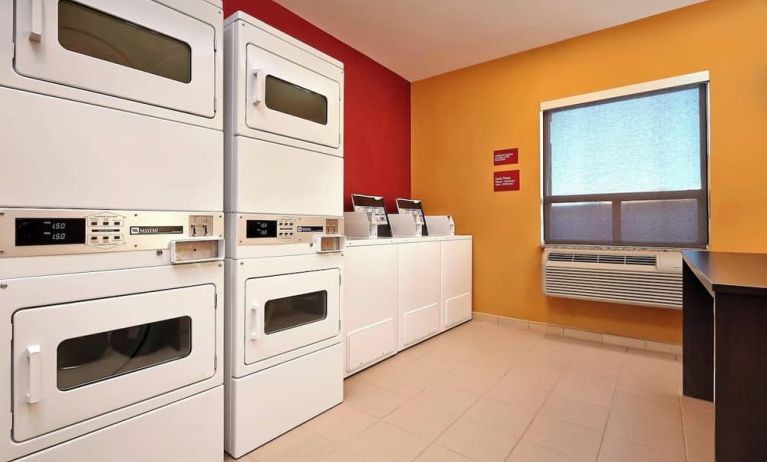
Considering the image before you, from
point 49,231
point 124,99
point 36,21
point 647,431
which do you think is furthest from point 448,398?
point 36,21

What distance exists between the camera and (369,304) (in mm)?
2623

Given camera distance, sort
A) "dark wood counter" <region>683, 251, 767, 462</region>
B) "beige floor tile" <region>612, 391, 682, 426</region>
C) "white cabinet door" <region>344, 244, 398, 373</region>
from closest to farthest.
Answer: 1. "dark wood counter" <region>683, 251, 767, 462</region>
2. "beige floor tile" <region>612, 391, 682, 426</region>
3. "white cabinet door" <region>344, 244, 398, 373</region>

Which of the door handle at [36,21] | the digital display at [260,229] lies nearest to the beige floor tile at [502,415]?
the digital display at [260,229]

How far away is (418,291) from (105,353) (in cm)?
227

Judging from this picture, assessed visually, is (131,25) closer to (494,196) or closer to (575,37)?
(494,196)

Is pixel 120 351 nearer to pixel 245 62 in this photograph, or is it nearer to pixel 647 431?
pixel 245 62

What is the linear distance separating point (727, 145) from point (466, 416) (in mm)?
2780

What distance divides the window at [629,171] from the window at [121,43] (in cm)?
317

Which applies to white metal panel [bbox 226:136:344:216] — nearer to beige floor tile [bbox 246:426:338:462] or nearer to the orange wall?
beige floor tile [bbox 246:426:338:462]

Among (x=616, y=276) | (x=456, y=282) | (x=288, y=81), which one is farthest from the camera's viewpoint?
(x=456, y=282)

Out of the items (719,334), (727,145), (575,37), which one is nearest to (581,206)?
(727,145)

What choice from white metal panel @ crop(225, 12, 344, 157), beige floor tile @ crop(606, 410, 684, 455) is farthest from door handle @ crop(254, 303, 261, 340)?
beige floor tile @ crop(606, 410, 684, 455)

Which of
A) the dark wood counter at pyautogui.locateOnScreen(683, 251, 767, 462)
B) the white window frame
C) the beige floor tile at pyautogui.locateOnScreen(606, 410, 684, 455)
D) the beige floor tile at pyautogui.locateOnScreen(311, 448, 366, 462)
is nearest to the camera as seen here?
the dark wood counter at pyautogui.locateOnScreen(683, 251, 767, 462)

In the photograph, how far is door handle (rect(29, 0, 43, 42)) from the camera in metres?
1.08
